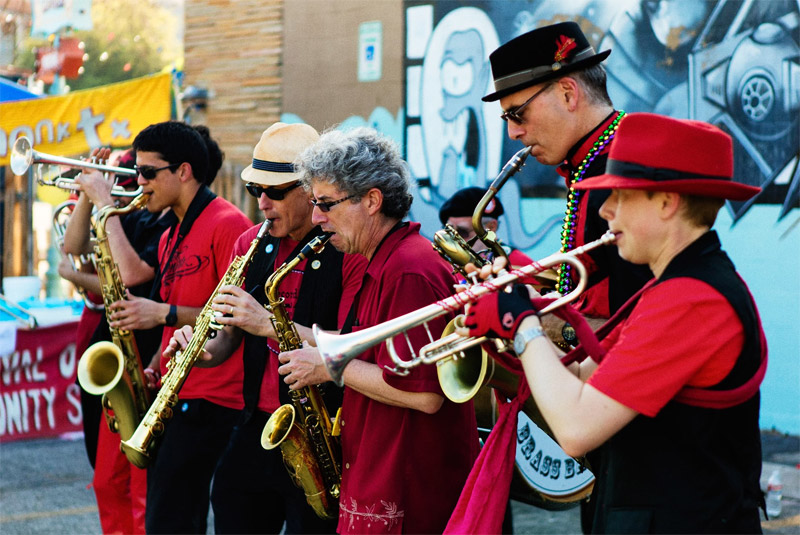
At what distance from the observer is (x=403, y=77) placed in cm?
1009

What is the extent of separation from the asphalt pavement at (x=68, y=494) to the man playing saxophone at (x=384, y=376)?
2791 millimetres

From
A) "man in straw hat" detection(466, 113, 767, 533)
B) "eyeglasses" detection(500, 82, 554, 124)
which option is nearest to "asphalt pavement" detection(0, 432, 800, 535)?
"eyeglasses" detection(500, 82, 554, 124)

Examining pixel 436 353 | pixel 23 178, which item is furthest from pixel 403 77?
pixel 436 353

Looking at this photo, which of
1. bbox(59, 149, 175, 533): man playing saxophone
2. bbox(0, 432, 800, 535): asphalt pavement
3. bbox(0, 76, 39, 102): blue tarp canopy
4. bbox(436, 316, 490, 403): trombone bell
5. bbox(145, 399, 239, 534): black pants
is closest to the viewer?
bbox(436, 316, 490, 403): trombone bell

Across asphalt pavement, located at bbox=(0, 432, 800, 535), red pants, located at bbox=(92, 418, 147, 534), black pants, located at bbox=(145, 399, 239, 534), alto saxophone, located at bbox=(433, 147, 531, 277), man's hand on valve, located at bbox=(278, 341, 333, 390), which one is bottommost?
asphalt pavement, located at bbox=(0, 432, 800, 535)

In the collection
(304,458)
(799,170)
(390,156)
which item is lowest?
(304,458)

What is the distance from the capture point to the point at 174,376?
4.35 metres

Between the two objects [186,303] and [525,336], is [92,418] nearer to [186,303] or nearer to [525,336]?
[186,303]

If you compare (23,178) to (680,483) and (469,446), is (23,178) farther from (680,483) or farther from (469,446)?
(680,483)

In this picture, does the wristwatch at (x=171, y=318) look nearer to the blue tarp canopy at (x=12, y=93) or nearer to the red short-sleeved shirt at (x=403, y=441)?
the red short-sleeved shirt at (x=403, y=441)

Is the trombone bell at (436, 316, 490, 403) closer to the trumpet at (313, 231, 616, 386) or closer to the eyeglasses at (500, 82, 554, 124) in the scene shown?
the trumpet at (313, 231, 616, 386)

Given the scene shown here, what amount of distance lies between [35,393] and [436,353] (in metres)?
6.86

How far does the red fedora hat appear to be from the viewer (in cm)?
221

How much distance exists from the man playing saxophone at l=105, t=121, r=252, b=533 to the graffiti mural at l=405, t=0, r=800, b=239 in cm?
445
